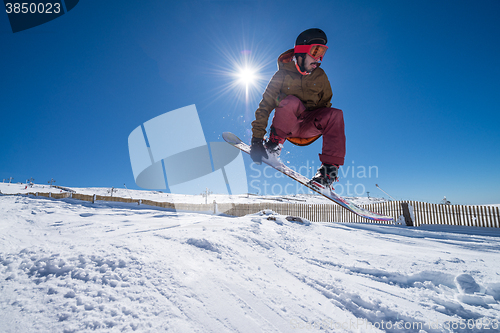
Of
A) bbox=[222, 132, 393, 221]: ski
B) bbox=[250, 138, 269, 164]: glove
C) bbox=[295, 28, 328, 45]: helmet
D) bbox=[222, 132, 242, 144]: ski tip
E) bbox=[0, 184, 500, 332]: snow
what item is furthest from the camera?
bbox=[222, 132, 242, 144]: ski tip

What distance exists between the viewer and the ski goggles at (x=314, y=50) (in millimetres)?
1514

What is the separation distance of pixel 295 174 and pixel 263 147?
82 cm

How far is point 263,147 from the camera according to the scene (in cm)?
186

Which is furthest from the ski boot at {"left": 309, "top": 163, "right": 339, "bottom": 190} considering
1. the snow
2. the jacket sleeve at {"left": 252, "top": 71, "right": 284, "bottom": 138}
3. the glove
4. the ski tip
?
the ski tip

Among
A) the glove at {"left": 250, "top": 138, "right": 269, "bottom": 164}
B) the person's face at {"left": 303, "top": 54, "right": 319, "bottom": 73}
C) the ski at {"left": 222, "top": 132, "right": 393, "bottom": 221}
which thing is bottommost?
the ski at {"left": 222, "top": 132, "right": 393, "bottom": 221}

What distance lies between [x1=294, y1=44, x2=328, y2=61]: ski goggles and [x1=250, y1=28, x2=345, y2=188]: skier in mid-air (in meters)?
0.08

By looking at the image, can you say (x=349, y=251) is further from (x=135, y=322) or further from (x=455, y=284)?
(x=135, y=322)

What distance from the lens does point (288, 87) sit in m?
1.76

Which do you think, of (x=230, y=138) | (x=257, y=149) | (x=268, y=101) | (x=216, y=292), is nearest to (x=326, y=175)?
(x=257, y=149)

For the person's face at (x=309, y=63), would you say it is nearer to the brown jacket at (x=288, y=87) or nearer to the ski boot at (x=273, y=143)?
the brown jacket at (x=288, y=87)

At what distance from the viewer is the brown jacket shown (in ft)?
5.71

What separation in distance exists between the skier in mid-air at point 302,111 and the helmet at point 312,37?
0.43 feet

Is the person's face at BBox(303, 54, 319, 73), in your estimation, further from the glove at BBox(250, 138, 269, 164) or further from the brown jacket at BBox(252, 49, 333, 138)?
the glove at BBox(250, 138, 269, 164)

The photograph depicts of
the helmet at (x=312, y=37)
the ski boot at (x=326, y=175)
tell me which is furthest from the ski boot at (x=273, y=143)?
the helmet at (x=312, y=37)
